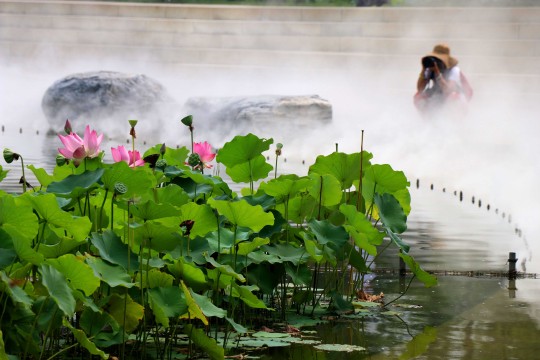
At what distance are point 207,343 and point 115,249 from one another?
470mm

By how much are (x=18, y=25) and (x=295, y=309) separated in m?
25.7

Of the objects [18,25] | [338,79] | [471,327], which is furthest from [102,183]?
[18,25]

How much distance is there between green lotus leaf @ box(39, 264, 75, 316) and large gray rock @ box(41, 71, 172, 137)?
17.4m

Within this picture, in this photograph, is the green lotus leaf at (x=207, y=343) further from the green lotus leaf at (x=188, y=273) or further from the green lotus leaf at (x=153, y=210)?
the green lotus leaf at (x=153, y=210)

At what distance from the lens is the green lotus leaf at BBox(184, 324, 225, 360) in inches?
177

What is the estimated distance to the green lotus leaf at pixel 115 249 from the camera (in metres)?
4.50

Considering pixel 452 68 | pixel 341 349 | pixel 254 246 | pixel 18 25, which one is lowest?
pixel 341 349

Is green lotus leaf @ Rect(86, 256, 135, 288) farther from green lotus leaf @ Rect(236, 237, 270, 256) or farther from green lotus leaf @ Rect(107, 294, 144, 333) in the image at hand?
green lotus leaf @ Rect(236, 237, 270, 256)

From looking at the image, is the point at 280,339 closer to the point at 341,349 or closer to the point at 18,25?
the point at 341,349

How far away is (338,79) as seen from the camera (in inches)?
1057

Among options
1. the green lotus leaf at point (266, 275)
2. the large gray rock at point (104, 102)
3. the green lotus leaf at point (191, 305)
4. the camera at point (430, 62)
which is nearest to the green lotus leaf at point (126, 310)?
the green lotus leaf at point (191, 305)

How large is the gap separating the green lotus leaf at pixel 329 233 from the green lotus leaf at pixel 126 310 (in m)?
1.10

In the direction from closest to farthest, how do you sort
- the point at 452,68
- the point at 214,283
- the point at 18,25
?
the point at 214,283, the point at 452,68, the point at 18,25

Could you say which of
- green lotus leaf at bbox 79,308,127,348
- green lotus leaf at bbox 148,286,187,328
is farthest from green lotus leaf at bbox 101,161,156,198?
green lotus leaf at bbox 79,308,127,348
